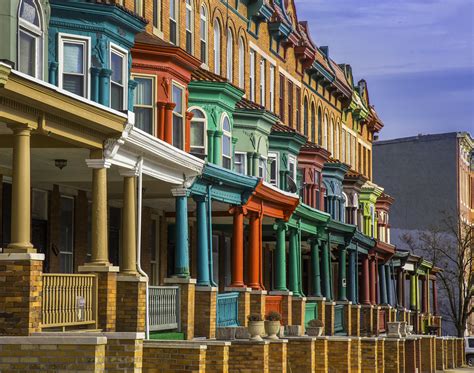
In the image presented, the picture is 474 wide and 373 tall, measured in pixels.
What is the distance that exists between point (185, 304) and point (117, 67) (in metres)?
5.38

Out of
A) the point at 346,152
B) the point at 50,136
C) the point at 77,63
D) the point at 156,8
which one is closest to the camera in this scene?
→ the point at 50,136

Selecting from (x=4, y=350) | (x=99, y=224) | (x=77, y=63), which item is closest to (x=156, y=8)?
(x=77, y=63)

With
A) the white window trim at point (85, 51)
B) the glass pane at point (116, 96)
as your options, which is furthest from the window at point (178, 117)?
the white window trim at point (85, 51)

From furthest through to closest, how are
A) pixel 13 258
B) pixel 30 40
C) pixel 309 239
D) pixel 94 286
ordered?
pixel 309 239, pixel 30 40, pixel 94 286, pixel 13 258

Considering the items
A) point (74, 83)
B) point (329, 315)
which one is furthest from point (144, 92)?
point (329, 315)

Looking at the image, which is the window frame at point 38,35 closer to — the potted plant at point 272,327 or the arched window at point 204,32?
the potted plant at point 272,327

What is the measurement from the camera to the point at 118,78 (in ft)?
84.7

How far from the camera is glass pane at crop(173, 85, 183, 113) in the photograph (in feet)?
94.6

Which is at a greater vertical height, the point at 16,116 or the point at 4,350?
the point at 16,116

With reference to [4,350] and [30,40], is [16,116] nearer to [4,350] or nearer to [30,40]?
[4,350]

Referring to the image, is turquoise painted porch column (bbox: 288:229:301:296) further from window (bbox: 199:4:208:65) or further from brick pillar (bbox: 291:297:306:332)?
window (bbox: 199:4:208:65)

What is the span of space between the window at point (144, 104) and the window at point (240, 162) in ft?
28.1

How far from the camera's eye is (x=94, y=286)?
2078cm

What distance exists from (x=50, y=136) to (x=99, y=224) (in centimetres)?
235
